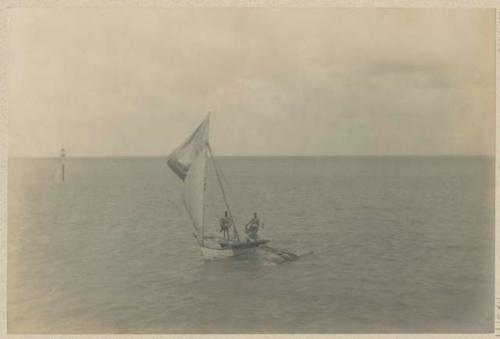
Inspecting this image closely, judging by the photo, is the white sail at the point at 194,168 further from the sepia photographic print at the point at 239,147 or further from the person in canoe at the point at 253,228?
the person in canoe at the point at 253,228

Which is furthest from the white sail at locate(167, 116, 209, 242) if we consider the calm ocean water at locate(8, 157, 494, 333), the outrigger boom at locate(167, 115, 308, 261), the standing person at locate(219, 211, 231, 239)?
the standing person at locate(219, 211, 231, 239)

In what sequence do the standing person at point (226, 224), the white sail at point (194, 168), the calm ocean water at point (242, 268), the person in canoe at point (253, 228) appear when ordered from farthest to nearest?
the standing person at point (226, 224) < the person in canoe at point (253, 228) < the white sail at point (194, 168) < the calm ocean water at point (242, 268)

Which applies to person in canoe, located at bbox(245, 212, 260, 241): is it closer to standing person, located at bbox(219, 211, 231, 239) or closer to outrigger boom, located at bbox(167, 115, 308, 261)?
outrigger boom, located at bbox(167, 115, 308, 261)

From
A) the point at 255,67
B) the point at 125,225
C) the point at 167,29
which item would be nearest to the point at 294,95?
the point at 255,67

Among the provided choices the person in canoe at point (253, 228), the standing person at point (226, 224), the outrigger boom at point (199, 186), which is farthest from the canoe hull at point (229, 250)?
the standing person at point (226, 224)

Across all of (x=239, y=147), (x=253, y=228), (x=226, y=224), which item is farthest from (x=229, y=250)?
(x=239, y=147)
